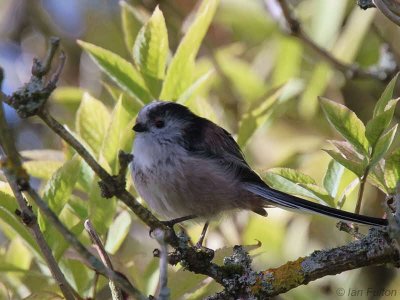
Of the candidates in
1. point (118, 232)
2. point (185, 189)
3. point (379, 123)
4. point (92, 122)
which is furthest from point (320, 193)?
point (92, 122)

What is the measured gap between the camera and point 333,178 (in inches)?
85.0

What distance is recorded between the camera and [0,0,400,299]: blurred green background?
2514mm

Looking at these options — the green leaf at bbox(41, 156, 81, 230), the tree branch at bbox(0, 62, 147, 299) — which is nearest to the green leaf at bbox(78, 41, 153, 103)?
the green leaf at bbox(41, 156, 81, 230)

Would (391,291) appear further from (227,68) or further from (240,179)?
→ (227,68)

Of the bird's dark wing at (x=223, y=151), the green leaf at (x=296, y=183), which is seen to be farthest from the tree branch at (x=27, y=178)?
the bird's dark wing at (x=223, y=151)

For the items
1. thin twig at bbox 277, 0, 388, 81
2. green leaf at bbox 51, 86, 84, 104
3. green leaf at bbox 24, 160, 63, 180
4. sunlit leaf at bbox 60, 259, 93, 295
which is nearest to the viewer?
sunlit leaf at bbox 60, 259, 93, 295

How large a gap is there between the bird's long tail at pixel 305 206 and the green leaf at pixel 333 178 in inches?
2.2

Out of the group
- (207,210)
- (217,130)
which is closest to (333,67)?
(217,130)

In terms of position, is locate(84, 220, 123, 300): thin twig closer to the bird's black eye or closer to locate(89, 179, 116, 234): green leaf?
locate(89, 179, 116, 234): green leaf

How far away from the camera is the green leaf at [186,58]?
7.88 feet

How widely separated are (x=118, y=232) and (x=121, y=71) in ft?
1.80

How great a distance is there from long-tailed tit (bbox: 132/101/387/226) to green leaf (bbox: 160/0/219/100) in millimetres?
55

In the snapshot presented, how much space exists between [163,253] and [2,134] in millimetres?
391

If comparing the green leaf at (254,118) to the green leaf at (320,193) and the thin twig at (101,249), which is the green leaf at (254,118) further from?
the thin twig at (101,249)
